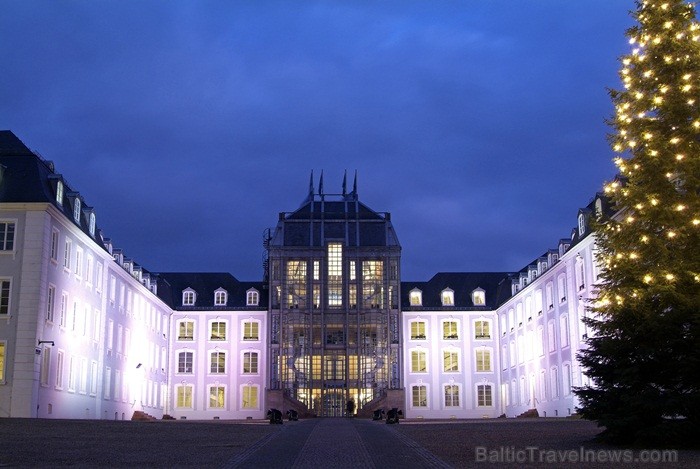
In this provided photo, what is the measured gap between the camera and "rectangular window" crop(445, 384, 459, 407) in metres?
75.6

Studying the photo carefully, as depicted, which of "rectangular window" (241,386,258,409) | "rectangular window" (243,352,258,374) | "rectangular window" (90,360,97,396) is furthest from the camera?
"rectangular window" (243,352,258,374)

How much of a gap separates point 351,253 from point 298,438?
158 ft

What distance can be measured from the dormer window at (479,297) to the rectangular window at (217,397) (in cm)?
2509

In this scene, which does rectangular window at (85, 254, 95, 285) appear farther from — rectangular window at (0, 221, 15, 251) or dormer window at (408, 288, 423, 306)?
dormer window at (408, 288, 423, 306)

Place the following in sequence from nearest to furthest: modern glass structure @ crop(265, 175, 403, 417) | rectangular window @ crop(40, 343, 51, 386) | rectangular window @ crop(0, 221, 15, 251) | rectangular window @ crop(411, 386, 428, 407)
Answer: rectangular window @ crop(40, 343, 51, 386), rectangular window @ crop(0, 221, 15, 251), modern glass structure @ crop(265, 175, 403, 417), rectangular window @ crop(411, 386, 428, 407)

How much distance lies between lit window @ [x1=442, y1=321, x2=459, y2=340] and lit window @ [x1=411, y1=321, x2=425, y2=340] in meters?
1.98

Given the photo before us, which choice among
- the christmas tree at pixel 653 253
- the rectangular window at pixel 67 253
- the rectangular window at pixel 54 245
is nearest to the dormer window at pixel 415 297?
the rectangular window at pixel 67 253

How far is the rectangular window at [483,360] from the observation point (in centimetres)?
7700

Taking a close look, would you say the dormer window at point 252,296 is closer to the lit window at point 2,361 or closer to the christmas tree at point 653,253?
the lit window at point 2,361

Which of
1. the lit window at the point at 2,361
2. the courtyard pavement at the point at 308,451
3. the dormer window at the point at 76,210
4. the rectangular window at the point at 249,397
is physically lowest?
the courtyard pavement at the point at 308,451

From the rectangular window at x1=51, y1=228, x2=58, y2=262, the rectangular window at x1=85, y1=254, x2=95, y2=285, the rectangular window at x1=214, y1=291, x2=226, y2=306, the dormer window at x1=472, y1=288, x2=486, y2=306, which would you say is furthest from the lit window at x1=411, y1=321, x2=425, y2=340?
the rectangular window at x1=51, y1=228, x2=58, y2=262

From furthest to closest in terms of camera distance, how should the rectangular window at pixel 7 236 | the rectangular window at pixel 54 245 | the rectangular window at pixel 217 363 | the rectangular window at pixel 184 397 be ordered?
1. the rectangular window at pixel 217 363
2. the rectangular window at pixel 184 397
3. the rectangular window at pixel 54 245
4. the rectangular window at pixel 7 236

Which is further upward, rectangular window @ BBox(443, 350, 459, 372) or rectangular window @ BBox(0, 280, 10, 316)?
rectangular window @ BBox(0, 280, 10, 316)

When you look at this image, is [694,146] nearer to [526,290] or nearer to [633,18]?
[633,18]
